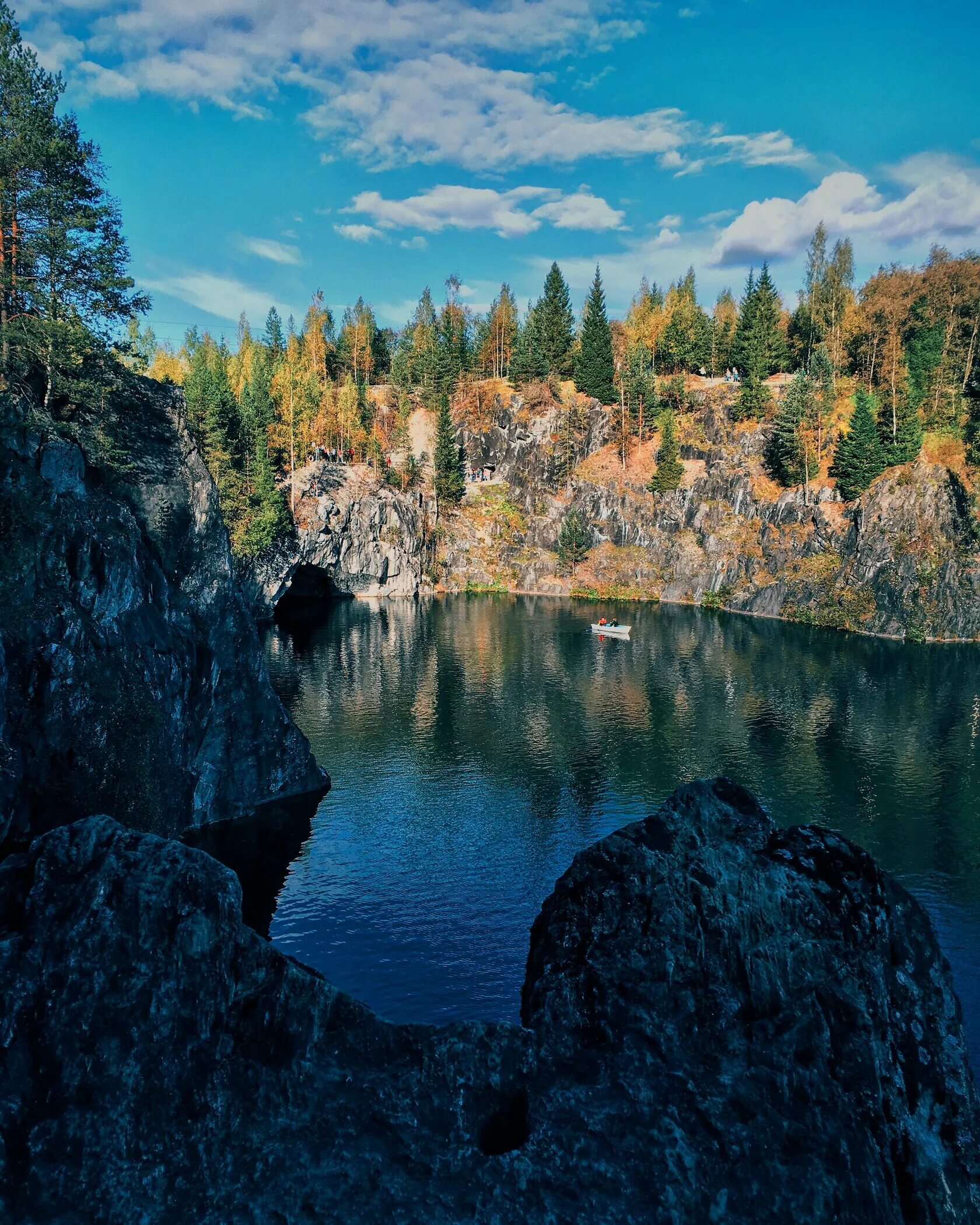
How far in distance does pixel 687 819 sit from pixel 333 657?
71.6 meters

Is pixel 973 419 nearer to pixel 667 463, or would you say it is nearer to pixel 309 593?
pixel 667 463

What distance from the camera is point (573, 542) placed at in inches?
5763

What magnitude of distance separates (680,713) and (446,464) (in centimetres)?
9012

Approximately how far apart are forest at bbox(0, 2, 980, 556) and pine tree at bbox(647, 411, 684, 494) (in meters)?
0.33

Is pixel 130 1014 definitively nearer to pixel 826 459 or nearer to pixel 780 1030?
pixel 780 1030

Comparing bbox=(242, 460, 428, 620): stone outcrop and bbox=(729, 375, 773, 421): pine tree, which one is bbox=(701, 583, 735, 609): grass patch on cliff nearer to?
bbox=(729, 375, 773, 421): pine tree

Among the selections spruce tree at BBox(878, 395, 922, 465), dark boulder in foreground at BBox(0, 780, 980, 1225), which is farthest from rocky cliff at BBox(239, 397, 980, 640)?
dark boulder in foreground at BBox(0, 780, 980, 1225)

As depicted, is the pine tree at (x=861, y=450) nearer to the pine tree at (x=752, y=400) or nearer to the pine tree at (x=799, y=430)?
the pine tree at (x=799, y=430)

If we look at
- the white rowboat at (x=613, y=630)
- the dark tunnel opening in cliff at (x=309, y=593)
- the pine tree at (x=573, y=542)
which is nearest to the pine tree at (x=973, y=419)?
the white rowboat at (x=613, y=630)

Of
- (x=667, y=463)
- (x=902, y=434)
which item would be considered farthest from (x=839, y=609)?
(x=667, y=463)

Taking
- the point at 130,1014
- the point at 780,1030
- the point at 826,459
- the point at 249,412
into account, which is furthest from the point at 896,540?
the point at 130,1014

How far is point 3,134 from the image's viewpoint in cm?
3809

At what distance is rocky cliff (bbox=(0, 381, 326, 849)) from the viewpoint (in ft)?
102

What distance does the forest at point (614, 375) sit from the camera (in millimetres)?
116062
